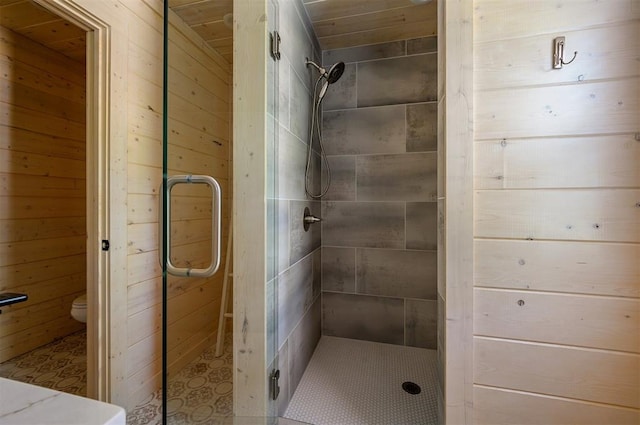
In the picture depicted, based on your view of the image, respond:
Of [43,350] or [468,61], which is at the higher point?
[468,61]

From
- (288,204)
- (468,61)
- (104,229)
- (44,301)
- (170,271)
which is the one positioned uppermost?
(468,61)

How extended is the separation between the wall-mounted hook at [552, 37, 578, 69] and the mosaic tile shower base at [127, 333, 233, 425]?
1626mm

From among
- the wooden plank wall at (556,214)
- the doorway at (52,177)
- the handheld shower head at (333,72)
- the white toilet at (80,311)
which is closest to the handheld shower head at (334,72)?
the handheld shower head at (333,72)

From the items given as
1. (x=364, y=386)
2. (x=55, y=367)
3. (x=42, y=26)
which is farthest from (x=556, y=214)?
(x=42, y=26)

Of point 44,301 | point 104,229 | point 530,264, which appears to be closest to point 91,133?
point 104,229

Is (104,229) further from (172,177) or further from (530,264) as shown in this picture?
(530,264)

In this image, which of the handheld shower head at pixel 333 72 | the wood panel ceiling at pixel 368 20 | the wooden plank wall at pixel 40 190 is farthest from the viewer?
the wooden plank wall at pixel 40 190

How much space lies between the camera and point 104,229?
4.59 ft

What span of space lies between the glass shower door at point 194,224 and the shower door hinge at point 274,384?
0.17 meters

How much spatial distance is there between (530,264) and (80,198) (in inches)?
130

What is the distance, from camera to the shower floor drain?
157 cm

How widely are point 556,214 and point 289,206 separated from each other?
111 centimetres

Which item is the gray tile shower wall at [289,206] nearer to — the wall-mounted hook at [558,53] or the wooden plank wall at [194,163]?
the wooden plank wall at [194,163]

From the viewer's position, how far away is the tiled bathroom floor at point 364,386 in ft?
4.55
